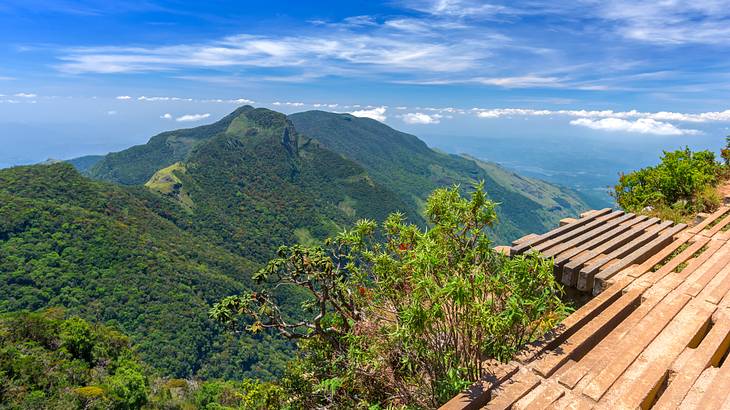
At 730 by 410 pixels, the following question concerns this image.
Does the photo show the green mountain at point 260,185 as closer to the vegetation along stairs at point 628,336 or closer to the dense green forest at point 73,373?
the dense green forest at point 73,373

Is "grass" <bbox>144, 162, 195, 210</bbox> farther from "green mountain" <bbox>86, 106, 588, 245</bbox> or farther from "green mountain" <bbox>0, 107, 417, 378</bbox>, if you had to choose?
"green mountain" <bbox>86, 106, 588, 245</bbox>

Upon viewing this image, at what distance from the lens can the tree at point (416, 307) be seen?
2.92 meters

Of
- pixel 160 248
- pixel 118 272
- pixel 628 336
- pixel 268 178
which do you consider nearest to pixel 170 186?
pixel 268 178

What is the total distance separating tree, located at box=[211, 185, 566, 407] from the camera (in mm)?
2918

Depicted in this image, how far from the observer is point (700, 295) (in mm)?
A: 3969

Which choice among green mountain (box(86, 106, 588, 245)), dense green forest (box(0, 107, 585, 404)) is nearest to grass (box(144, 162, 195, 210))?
dense green forest (box(0, 107, 585, 404))

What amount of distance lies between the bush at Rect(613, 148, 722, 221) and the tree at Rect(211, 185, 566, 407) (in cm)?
603

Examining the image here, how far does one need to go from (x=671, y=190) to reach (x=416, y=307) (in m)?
9.23

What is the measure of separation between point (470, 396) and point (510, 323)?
63cm

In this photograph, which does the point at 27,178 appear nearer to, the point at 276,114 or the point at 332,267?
the point at 332,267

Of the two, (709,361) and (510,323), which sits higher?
(510,323)

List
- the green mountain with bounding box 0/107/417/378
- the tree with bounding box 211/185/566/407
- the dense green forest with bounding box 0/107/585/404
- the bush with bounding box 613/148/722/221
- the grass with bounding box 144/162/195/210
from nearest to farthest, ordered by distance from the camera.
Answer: the tree with bounding box 211/185/566/407 < the bush with bounding box 613/148/722/221 < the dense green forest with bounding box 0/107/585/404 < the green mountain with bounding box 0/107/417/378 < the grass with bounding box 144/162/195/210

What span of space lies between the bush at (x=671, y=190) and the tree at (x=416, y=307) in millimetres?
6028

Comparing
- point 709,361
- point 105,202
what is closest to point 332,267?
point 709,361
